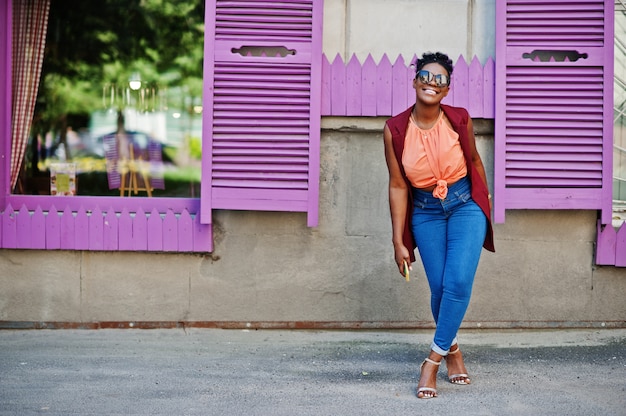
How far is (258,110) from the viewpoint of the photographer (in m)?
6.29

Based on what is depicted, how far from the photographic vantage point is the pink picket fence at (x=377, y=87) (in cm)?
633

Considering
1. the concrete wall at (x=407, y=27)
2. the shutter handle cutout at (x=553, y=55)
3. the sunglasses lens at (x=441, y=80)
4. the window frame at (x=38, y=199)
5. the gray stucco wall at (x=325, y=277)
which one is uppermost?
the concrete wall at (x=407, y=27)

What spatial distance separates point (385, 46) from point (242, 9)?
1004 mm

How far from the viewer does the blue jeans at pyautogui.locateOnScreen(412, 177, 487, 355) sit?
4.90 metres

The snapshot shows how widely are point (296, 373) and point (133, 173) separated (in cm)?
285

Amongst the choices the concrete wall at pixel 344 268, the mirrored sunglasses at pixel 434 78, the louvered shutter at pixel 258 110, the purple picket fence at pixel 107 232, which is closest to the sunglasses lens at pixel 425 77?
the mirrored sunglasses at pixel 434 78

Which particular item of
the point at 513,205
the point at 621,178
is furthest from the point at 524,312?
the point at 621,178

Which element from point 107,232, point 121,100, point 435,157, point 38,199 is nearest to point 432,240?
point 435,157

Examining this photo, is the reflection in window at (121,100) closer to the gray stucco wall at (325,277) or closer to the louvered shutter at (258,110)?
the gray stucco wall at (325,277)

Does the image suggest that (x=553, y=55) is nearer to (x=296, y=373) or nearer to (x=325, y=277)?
(x=325, y=277)

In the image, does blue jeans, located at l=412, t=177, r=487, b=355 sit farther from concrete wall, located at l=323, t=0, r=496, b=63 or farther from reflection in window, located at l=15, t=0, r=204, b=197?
reflection in window, located at l=15, t=0, r=204, b=197

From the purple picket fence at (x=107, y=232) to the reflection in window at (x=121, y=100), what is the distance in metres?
0.53

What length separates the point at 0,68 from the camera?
671cm

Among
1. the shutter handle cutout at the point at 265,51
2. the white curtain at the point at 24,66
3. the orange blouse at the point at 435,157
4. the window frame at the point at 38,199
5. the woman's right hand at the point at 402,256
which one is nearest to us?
the orange blouse at the point at 435,157
